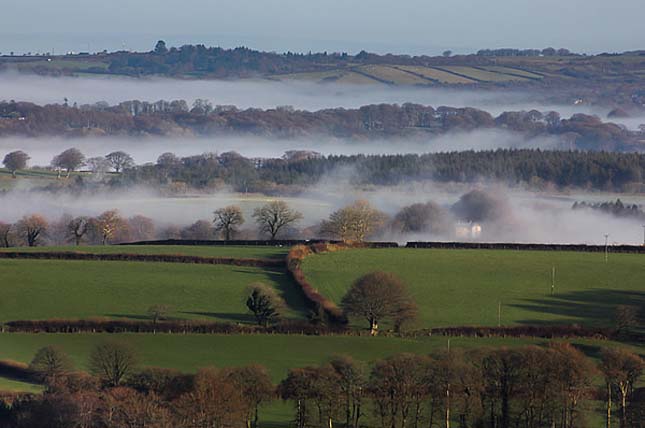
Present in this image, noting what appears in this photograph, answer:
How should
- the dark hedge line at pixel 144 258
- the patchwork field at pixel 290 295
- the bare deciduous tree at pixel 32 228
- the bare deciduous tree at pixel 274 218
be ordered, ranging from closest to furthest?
the patchwork field at pixel 290 295
the dark hedge line at pixel 144 258
the bare deciduous tree at pixel 32 228
the bare deciduous tree at pixel 274 218

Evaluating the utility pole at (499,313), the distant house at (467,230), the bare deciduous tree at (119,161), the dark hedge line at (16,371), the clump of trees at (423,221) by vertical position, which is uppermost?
the dark hedge line at (16,371)

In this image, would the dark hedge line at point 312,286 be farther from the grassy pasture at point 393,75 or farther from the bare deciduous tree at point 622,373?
the grassy pasture at point 393,75

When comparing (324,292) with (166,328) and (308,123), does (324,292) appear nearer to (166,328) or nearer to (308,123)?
(166,328)

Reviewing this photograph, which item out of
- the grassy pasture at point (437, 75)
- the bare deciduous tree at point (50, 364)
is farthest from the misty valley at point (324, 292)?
the grassy pasture at point (437, 75)

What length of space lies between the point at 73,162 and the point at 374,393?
2520 inches

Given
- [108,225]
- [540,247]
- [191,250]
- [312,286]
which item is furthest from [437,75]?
[312,286]

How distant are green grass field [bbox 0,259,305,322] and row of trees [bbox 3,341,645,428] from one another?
829 centimetres

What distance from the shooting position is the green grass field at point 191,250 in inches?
1756

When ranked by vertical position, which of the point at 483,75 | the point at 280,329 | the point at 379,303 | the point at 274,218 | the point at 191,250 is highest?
the point at 379,303

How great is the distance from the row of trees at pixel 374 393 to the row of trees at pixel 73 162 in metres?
58.5

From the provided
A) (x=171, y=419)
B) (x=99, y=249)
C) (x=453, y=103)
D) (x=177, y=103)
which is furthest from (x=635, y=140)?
(x=171, y=419)

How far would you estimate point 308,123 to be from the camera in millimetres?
143250

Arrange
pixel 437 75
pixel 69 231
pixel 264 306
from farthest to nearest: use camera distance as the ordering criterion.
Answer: pixel 437 75, pixel 69 231, pixel 264 306

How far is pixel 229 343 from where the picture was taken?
3195cm
